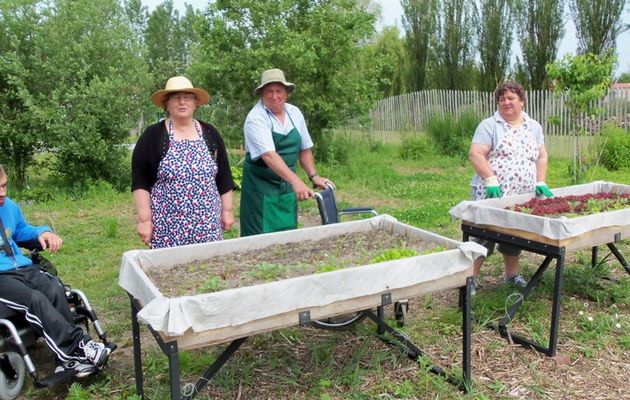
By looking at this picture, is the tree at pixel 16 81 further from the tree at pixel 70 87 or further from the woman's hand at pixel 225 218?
the woman's hand at pixel 225 218

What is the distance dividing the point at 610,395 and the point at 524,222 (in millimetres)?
1068

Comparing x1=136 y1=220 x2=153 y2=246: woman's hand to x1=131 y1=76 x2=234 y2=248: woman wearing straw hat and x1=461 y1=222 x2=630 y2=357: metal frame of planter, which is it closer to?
x1=131 y1=76 x2=234 y2=248: woman wearing straw hat

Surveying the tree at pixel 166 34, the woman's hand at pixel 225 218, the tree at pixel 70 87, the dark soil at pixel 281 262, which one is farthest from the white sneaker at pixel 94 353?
the tree at pixel 166 34

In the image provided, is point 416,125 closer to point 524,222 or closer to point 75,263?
point 75,263

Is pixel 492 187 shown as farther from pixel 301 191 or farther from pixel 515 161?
pixel 301 191

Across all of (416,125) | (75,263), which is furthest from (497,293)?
(416,125)

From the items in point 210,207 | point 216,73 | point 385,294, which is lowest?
point 385,294

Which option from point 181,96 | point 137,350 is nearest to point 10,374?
point 137,350

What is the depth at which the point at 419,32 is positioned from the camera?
23.0m

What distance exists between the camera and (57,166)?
1012cm

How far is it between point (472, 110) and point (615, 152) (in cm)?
431

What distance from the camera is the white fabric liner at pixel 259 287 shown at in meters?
2.25

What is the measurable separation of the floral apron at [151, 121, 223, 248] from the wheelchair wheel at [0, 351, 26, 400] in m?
1.03

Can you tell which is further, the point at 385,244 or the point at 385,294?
the point at 385,244
